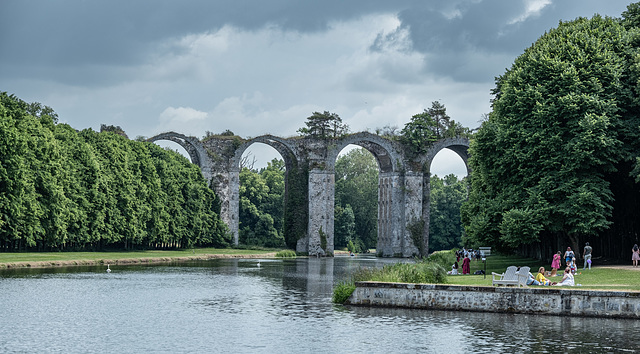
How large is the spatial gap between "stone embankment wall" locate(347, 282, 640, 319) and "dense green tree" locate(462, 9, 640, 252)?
28.5 ft

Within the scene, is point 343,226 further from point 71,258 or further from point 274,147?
point 71,258

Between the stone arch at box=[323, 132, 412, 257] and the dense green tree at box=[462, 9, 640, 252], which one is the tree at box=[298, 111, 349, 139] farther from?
the dense green tree at box=[462, 9, 640, 252]

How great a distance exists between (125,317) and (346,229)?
83811 mm


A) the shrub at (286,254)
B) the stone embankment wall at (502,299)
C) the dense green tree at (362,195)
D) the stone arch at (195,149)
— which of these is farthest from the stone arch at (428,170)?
the stone embankment wall at (502,299)

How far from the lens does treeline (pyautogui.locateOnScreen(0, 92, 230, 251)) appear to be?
47.2m

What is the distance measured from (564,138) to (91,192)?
35.0 metres

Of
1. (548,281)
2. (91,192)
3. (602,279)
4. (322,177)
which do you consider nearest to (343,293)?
(548,281)

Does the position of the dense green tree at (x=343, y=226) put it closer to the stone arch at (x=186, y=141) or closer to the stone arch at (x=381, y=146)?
the stone arch at (x=381, y=146)

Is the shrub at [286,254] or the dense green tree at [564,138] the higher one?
the dense green tree at [564,138]

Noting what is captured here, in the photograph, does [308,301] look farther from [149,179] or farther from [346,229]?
[346,229]

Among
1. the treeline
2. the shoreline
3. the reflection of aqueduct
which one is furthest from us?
the reflection of aqueduct

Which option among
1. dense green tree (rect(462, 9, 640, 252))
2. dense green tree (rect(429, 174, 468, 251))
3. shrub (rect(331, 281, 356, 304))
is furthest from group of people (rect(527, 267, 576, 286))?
dense green tree (rect(429, 174, 468, 251))

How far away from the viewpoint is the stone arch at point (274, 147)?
255ft

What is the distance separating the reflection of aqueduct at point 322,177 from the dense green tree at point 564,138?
42030 mm
